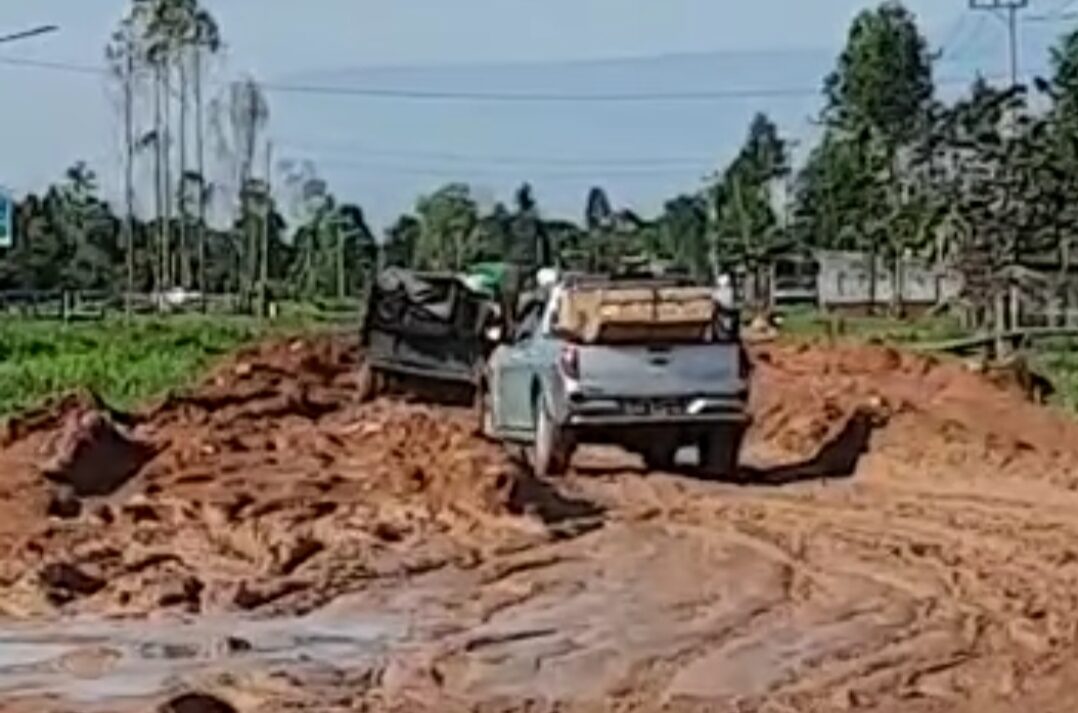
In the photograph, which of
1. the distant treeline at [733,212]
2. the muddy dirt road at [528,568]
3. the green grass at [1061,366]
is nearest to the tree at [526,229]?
the distant treeline at [733,212]

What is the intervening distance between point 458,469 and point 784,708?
409 inches

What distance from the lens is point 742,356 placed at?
86.0 ft

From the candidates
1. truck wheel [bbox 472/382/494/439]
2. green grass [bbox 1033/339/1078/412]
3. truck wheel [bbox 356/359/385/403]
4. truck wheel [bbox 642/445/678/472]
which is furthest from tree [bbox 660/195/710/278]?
truck wheel [bbox 642/445/678/472]

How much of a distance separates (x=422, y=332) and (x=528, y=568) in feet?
60.0

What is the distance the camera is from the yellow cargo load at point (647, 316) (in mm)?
25609

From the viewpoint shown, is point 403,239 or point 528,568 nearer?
point 528,568

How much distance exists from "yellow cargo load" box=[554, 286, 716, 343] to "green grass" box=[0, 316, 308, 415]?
12.9 m

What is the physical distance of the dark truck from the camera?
3678 centimetres

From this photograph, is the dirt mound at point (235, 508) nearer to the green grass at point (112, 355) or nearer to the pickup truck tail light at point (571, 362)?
the pickup truck tail light at point (571, 362)

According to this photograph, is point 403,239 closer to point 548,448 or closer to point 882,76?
point 882,76

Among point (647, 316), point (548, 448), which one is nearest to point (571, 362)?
point (647, 316)

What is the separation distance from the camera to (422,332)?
122 ft

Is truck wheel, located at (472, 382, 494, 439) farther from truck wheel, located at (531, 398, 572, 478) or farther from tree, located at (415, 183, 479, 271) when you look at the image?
tree, located at (415, 183, 479, 271)

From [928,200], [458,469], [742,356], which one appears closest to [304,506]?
[458,469]
